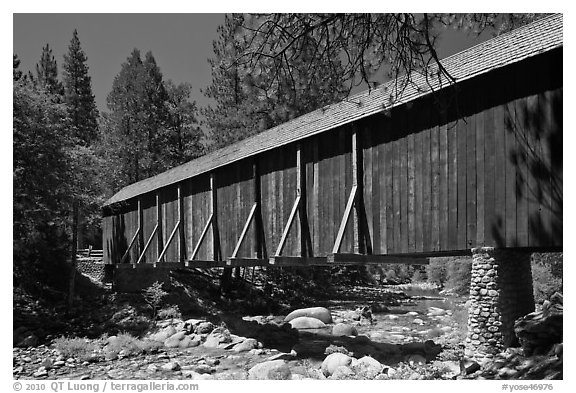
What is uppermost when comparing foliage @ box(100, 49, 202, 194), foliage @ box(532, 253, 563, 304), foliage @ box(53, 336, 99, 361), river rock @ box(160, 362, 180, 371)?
foliage @ box(100, 49, 202, 194)

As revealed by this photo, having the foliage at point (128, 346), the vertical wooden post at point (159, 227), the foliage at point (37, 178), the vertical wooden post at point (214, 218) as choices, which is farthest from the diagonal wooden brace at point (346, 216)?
the foliage at point (37, 178)

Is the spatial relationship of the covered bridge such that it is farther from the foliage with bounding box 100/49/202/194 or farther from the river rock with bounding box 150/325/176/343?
the foliage with bounding box 100/49/202/194

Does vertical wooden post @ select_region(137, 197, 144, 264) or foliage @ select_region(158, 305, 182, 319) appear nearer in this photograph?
foliage @ select_region(158, 305, 182, 319)

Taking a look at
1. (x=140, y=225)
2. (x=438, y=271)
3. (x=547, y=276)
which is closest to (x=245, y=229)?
(x=140, y=225)

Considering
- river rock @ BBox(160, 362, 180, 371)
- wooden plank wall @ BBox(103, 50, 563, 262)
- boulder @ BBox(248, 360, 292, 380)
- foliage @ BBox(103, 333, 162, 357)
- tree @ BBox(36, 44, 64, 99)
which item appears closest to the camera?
wooden plank wall @ BBox(103, 50, 563, 262)

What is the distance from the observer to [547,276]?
16781 mm

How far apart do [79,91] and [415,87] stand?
21.8 metres

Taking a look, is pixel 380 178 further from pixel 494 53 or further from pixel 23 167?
pixel 23 167

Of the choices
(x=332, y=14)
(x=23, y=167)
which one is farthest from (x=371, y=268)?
(x=332, y=14)

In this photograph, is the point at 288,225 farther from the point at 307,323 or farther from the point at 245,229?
the point at 307,323

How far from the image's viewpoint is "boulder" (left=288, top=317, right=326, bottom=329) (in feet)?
56.2

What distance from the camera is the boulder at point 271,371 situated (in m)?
11.0

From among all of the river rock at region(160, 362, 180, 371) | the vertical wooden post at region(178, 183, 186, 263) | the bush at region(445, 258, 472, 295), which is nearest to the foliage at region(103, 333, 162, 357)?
the river rock at region(160, 362, 180, 371)

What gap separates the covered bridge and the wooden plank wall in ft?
0.06
